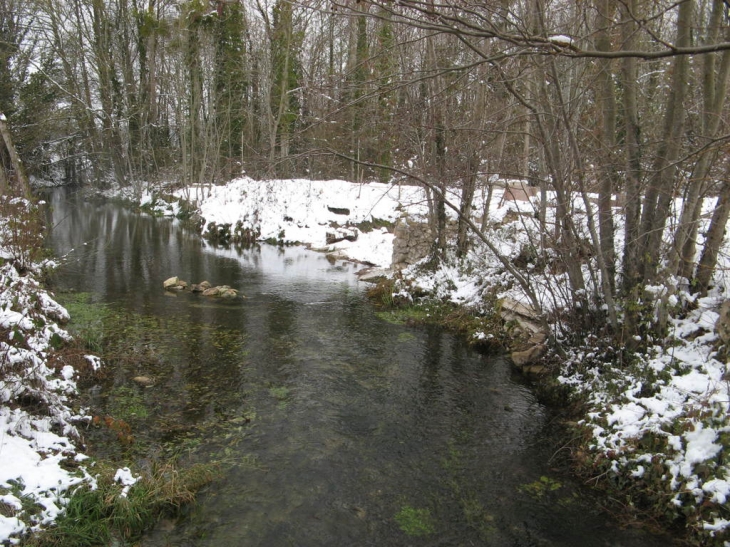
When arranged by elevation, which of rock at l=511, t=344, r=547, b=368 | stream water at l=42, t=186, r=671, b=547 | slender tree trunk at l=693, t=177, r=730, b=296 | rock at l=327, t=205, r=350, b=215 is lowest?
stream water at l=42, t=186, r=671, b=547

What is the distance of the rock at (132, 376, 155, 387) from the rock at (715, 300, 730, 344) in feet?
22.8

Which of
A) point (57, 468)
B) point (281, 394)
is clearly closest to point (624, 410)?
point (281, 394)

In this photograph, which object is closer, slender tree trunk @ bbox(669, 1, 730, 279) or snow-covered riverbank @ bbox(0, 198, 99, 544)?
snow-covered riverbank @ bbox(0, 198, 99, 544)

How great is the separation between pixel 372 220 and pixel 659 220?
16.6 metres

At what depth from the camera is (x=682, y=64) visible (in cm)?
607

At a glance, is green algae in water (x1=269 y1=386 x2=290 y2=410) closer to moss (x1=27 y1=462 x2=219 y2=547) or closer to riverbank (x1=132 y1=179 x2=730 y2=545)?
moss (x1=27 y1=462 x2=219 y2=547)

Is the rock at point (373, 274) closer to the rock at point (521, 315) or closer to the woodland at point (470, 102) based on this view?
the woodland at point (470, 102)

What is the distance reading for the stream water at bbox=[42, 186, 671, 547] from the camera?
4426 millimetres

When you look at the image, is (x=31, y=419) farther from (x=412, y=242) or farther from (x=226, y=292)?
(x=412, y=242)

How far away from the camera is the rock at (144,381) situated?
695 cm

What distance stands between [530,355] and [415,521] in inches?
172

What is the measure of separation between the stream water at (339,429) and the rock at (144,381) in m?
0.08

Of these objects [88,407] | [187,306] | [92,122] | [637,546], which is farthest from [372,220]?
[92,122]

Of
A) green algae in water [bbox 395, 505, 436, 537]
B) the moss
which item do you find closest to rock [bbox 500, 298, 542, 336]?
green algae in water [bbox 395, 505, 436, 537]
